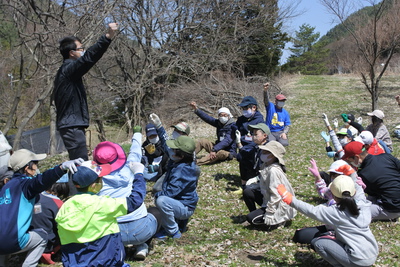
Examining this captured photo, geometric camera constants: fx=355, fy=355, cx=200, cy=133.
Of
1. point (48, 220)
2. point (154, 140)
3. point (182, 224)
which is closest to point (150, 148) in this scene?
point (154, 140)

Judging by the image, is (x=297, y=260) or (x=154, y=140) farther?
(x=154, y=140)

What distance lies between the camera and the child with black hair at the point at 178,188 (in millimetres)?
5617

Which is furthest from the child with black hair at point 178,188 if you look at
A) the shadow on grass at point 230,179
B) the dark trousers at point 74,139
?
the shadow on grass at point 230,179

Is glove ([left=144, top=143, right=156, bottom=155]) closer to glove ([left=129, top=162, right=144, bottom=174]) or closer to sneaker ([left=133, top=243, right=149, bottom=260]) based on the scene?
sneaker ([left=133, top=243, right=149, bottom=260])

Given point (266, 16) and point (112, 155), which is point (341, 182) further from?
point (266, 16)

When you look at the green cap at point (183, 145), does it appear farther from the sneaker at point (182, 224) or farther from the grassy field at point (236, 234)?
the grassy field at point (236, 234)

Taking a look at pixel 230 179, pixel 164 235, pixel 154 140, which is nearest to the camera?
pixel 164 235

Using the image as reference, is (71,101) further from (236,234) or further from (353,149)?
(353,149)

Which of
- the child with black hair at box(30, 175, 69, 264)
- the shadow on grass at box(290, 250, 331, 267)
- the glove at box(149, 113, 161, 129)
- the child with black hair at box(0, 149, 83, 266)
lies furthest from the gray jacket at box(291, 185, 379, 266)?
the child with black hair at box(30, 175, 69, 264)

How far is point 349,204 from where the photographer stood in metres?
4.24

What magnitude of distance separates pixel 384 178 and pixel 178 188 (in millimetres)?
3505

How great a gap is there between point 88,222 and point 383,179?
16.0 ft

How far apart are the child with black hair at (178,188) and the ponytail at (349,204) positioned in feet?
7.77

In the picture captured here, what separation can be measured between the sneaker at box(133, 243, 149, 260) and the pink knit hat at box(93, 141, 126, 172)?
134 cm
